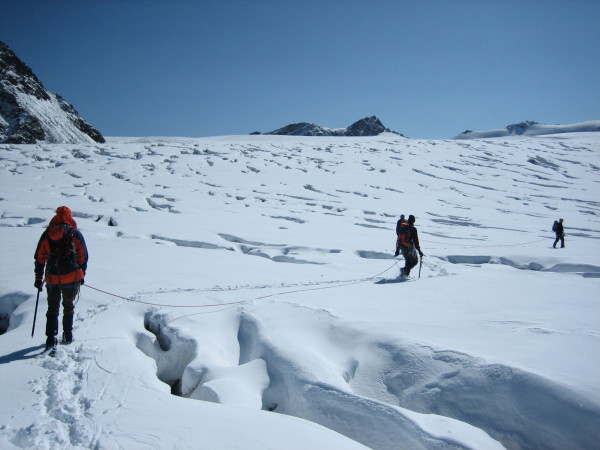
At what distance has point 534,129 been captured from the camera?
7762 cm

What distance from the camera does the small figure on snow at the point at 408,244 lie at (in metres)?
7.94

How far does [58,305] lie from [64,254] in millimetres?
581

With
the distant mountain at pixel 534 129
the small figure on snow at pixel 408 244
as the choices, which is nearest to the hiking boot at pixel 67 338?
the small figure on snow at pixel 408 244

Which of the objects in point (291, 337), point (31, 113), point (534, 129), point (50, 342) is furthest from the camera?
point (534, 129)

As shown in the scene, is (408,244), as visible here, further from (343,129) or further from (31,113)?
(343,129)

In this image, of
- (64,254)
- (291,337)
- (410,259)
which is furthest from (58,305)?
(410,259)

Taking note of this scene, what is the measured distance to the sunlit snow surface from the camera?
2701 mm

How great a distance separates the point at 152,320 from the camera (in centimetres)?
495

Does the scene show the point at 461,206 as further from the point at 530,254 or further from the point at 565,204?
the point at 530,254

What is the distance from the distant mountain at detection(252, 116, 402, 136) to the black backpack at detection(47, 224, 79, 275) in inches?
2986

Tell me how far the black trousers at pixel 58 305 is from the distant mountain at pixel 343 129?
249ft

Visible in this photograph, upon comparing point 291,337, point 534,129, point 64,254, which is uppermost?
point 534,129

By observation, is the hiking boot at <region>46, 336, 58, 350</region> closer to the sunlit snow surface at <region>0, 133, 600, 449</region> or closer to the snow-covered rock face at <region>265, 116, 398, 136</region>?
the sunlit snow surface at <region>0, 133, 600, 449</region>

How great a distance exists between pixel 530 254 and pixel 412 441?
373 inches
